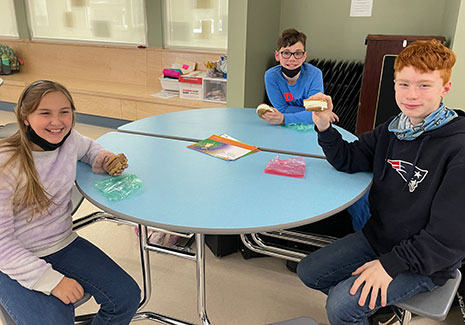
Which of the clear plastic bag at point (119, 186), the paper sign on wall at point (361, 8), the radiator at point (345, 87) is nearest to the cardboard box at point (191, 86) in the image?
the radiator at point (345, 87)

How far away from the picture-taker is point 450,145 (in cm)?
113

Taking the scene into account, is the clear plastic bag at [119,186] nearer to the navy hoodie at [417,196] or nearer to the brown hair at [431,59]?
the navy hoodie at [417,196]

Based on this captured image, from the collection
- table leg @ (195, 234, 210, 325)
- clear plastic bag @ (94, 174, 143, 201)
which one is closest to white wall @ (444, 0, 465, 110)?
table leg @ (195, 234, 210, 325)

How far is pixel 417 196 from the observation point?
1198 millimetres

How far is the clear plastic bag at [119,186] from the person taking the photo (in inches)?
47.6

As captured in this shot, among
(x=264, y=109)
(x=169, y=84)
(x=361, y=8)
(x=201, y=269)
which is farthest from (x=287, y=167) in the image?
(x=169, y=84)

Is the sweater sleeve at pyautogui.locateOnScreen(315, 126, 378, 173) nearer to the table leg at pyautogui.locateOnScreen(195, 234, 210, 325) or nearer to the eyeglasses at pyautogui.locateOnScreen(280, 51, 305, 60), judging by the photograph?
the table leg at pyautogui.locateOnScreen(195, 234, 210, 325)

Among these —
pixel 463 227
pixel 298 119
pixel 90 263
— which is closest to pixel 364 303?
pixel 463 227

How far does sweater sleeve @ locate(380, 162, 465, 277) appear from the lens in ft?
3.55

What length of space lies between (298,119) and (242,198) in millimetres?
950

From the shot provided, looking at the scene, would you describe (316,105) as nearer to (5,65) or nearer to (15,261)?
(15,261)

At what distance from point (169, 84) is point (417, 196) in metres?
3.55

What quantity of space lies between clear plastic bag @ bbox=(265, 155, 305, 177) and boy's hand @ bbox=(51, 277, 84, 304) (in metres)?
0.74

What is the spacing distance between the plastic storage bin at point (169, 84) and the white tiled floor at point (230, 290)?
7.72 ft
